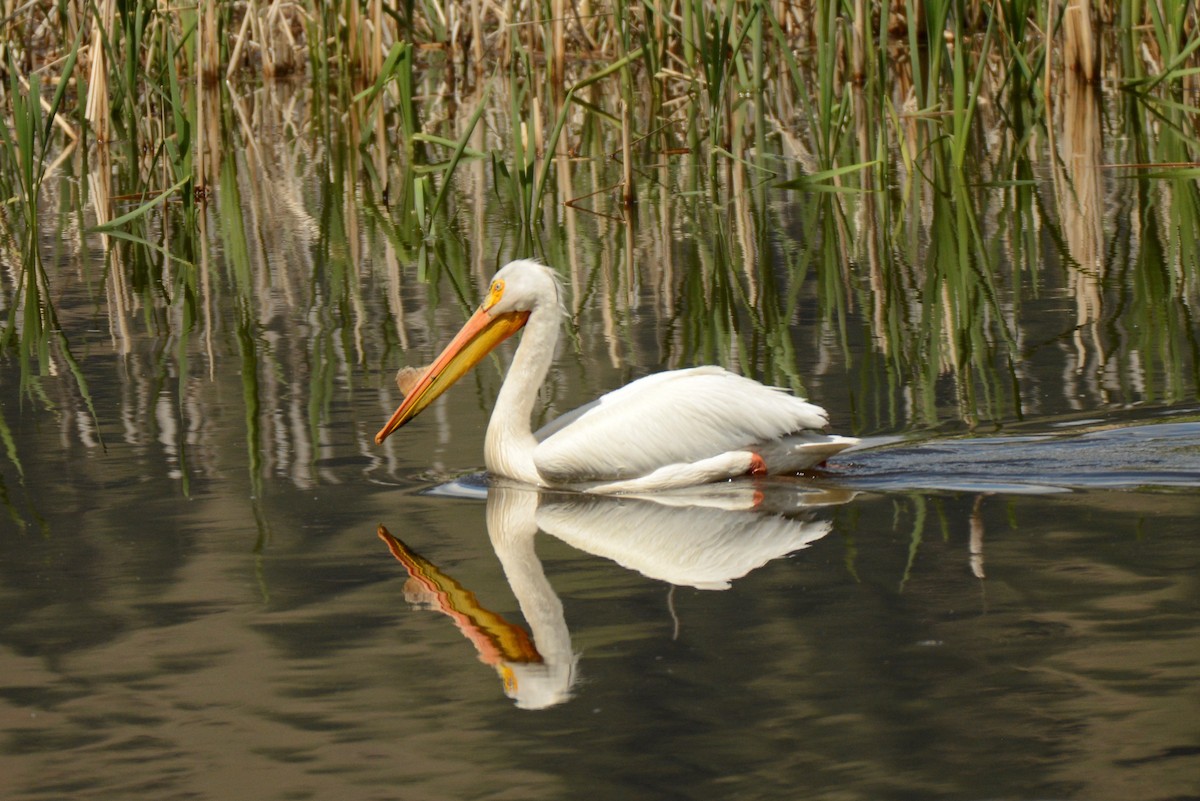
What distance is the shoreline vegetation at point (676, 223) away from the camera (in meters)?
6.15

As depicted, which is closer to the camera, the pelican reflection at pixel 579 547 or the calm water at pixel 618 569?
the calm water at pixel 618 569

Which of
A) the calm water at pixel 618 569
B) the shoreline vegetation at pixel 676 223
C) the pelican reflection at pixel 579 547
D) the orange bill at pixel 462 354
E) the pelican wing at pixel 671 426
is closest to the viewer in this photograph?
the calm water at pixel 618 569

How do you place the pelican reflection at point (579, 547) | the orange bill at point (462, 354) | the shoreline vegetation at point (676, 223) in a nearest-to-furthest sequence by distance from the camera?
the pelican reflection at point (579, 547) < the orange bill at point (462, 354) < the shoreline vegetation at point (676, 223)

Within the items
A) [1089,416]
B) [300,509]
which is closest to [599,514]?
[300,509]

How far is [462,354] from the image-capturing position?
5.52 meters

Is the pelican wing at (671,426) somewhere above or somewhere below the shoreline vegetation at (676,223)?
below

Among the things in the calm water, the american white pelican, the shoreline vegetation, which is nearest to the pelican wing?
the american white pelican

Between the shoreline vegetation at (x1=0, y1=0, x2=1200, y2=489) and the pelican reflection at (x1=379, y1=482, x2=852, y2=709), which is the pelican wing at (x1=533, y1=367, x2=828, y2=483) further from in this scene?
the shoreline vegetation at (x1=0, y1=0, x2=1200, y2=489)

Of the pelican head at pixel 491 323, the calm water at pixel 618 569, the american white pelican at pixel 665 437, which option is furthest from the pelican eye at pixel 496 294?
the calm water at pixel 618 569

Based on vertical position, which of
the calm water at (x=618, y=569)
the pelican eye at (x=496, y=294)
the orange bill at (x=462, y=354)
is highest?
the pelican eye at (x=496, y=294)

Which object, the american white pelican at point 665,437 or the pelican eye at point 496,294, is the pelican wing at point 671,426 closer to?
the american white pelican at point 665,437

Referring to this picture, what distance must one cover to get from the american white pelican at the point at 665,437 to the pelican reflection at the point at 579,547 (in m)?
0.07

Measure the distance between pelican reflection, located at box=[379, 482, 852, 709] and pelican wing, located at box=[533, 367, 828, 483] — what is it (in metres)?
0.10

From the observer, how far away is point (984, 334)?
6262mm
